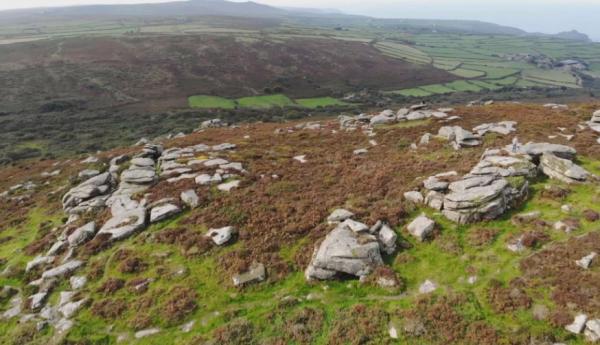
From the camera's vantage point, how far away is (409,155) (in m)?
Answer: 30.2

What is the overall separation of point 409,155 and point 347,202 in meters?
10.2

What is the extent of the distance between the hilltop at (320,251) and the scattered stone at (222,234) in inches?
3.9

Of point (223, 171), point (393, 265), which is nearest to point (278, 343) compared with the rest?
point (393, 265)

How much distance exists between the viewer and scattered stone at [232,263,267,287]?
16938mm

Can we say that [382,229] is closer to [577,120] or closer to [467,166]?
[467,166]

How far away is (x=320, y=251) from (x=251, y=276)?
3.63 m

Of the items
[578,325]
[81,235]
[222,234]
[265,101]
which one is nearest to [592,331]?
[578,325]

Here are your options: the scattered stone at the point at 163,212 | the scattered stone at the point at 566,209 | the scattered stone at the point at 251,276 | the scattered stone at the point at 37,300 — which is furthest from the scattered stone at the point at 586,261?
the scattered stone at the point at 37,300

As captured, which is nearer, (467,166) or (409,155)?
(467,166)

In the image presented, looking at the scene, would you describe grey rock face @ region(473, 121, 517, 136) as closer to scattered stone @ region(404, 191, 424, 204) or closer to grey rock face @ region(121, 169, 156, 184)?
scattered stone @ region(404, 191, 424, 204)

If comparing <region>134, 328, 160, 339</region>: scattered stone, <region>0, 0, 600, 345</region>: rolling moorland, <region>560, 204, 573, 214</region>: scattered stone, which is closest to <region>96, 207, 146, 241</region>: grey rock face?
<region>0, 0, 600, 345</region>: rolling moorland

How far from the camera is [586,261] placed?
49.1ft

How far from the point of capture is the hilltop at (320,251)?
14152 mm

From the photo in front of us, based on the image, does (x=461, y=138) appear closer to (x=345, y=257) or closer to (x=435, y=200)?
(x=435, y=200)
